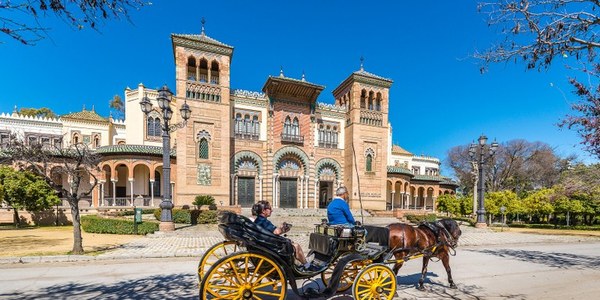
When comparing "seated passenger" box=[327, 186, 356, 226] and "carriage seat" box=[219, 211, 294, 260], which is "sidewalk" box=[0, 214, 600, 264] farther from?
"seated passenger" box=[327, 186, 356, 226]

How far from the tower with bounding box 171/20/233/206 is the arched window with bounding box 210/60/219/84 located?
8cm

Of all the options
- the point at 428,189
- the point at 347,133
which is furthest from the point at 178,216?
the point at 428,189

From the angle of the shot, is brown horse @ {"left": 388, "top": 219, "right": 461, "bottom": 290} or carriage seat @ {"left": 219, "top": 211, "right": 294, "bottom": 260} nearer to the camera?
carriage seat @ {"left": 219, "top": 211, "right": 294, "bottom": 260}

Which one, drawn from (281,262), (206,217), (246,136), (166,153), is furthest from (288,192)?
(281,262)

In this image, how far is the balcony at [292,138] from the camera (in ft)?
81.2

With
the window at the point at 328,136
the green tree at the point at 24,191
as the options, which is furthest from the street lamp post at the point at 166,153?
the window at the point at 328,136

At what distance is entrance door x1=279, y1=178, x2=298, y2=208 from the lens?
81.5 feet

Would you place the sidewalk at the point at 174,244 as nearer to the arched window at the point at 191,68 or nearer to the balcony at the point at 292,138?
the balcony at the point at 292,138

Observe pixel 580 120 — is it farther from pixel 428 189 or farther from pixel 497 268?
pixel 428 189

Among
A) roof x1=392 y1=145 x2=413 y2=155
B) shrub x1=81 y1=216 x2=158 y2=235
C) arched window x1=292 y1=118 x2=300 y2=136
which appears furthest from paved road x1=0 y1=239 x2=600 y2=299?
roof x1=392 y1=145 x2=413 y2=155

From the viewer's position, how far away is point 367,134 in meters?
26.8

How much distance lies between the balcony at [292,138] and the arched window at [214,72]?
7.36 meters

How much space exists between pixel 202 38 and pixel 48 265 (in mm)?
19561

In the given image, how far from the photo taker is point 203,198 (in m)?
19.0
